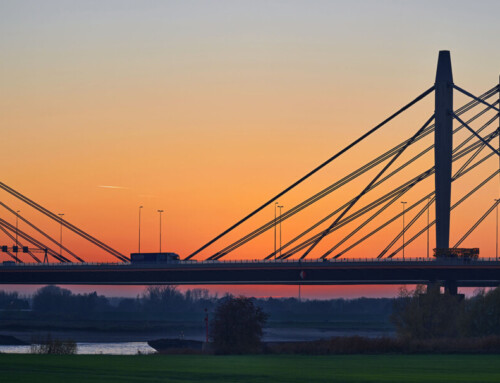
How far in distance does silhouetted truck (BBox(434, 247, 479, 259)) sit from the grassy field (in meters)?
60.4

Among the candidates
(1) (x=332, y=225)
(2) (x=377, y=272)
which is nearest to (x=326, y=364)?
(1) (x=332, y=225)

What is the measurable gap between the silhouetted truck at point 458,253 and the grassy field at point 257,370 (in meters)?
60.4

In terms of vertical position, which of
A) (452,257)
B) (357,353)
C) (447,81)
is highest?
(447,81)

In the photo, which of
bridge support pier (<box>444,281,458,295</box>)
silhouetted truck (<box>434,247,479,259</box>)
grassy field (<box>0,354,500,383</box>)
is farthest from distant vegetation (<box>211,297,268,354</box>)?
bridge support pier (<box>444,281,458,295</box>)

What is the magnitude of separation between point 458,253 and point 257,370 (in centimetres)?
8491

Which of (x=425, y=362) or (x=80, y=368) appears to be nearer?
(x=80, y=368)

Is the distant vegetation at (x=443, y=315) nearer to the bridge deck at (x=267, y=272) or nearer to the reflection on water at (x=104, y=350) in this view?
the bridge deck at (x=267, y=272)

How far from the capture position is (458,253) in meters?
136

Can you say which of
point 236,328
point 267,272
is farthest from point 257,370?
point 267,272

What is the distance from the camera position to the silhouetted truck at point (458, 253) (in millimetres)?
129750

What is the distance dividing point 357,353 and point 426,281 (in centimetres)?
6443

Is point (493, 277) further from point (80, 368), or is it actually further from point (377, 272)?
point (80, 368)

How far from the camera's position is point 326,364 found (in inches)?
2425

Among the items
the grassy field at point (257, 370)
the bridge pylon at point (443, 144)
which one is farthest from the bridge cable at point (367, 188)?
the grassy field at point (257, 370)
